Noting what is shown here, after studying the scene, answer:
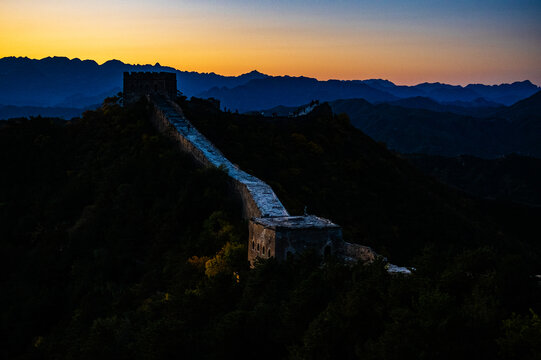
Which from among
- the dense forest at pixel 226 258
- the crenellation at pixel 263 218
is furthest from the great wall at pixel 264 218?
the dense forest at pixel 226 258

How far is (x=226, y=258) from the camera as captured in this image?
23.5 meters

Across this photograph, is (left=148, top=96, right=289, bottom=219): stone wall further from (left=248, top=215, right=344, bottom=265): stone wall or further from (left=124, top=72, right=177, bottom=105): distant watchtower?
(left=248, top=215, right=344, bottom=265): stone wall

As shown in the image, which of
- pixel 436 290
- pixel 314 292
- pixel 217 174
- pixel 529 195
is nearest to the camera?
pixel 436 290

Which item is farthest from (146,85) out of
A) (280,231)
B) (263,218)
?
(280,231)

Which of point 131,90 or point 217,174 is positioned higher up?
point 131,90

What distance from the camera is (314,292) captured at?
52.1ft

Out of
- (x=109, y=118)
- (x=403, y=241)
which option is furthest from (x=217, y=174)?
(x=109, y=118)

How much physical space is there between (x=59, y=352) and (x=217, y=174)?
12.0 m

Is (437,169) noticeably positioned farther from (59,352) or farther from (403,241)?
(59,352)

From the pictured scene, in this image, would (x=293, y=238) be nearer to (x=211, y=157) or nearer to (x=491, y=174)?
(x=211, y=157)

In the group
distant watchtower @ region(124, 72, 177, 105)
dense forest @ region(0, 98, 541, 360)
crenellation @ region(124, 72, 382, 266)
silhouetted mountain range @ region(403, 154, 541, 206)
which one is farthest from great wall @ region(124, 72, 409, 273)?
silhouetted mountain range @ region(403, 154, 541, 206)

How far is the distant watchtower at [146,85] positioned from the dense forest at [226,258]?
1.75m

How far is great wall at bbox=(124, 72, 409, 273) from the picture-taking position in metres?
20.1

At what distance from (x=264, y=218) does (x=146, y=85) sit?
1258 inches
